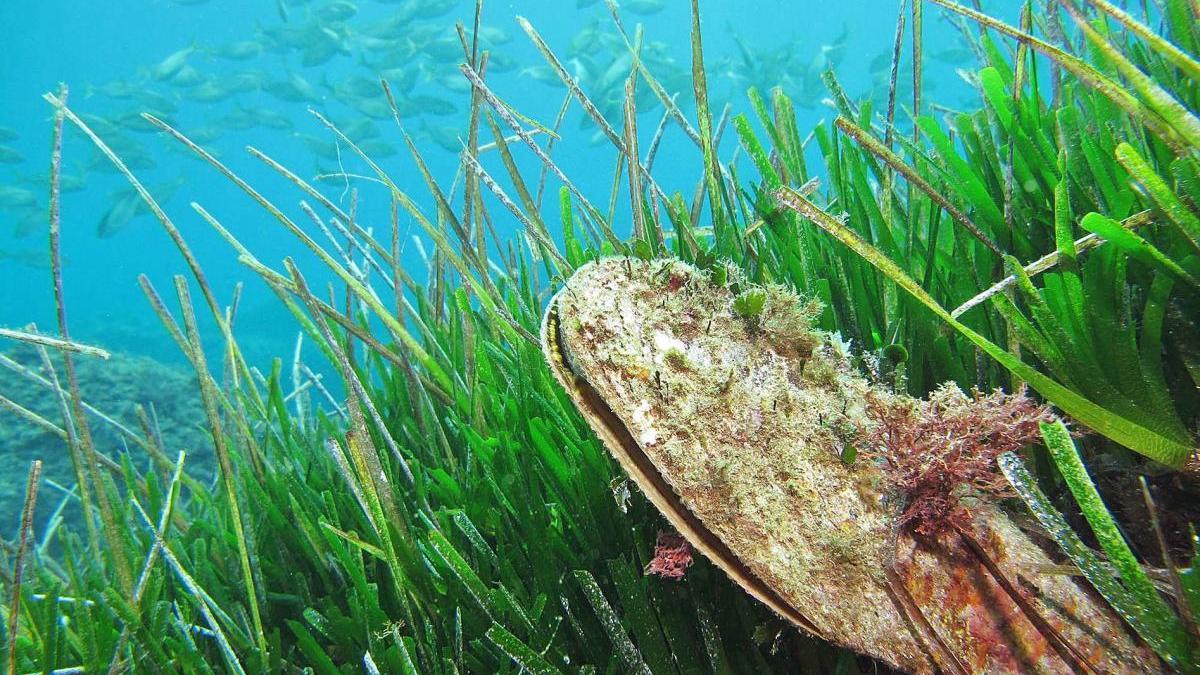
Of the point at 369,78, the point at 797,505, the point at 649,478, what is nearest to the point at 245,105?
the point at 369,78

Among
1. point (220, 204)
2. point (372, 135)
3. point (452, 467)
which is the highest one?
point (220, 204)

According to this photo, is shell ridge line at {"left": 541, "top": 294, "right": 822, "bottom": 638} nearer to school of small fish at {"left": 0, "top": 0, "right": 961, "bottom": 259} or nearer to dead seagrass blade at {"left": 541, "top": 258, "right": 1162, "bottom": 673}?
dead seagrass blade at {"left": 541, "top": 258, "right": 1162, "bottom": 673}

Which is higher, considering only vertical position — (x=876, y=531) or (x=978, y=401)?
(x=978, y=401)

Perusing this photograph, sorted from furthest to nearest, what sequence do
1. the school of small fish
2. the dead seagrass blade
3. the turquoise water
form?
the turquoise water < the school of small fish < the dead seagrass blade

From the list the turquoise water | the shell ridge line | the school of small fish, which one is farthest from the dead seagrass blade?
the turquoise water

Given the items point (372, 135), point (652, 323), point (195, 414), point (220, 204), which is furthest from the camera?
point (220, 204)

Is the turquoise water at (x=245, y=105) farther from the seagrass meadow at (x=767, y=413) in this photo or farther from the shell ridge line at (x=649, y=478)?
the shell ridge line at (x=649, y=478)

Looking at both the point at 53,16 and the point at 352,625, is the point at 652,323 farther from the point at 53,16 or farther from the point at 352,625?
the point at 53,16

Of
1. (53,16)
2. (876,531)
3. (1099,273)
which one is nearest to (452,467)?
(876,531)

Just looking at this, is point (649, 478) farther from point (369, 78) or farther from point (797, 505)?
point (369, 78)
